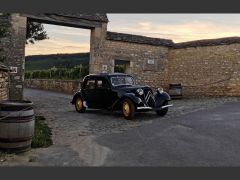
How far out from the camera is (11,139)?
614 cm

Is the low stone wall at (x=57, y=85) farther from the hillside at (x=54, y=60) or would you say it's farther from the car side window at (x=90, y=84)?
the hillside at (x=54, y=60)

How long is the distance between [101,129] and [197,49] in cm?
1128

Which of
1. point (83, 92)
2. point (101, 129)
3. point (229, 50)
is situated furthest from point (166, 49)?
point (101, 129)

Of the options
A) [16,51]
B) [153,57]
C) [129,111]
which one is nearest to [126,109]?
[129,111]

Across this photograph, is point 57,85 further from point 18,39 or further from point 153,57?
point 18,39

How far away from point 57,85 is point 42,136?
1771 cm

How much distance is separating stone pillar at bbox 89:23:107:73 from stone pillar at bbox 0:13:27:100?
3718 mm

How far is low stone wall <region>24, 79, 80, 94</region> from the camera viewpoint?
21000 mm

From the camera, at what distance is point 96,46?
692 inches

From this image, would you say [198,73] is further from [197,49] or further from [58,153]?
[58,153]

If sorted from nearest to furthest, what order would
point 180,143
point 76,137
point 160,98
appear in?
point 180,143 < point 76,137 < point 160,98

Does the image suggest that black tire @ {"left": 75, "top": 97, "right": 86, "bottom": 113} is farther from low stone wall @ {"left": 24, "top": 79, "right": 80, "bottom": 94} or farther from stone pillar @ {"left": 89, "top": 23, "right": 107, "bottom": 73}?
low stone wall @ {"left": 24, "top": 79, "right": 80, "bottom": 94}

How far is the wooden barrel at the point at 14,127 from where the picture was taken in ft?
20.1

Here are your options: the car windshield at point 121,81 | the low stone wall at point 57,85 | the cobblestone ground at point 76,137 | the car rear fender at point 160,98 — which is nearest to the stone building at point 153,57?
the low stone wall at point 57,85
